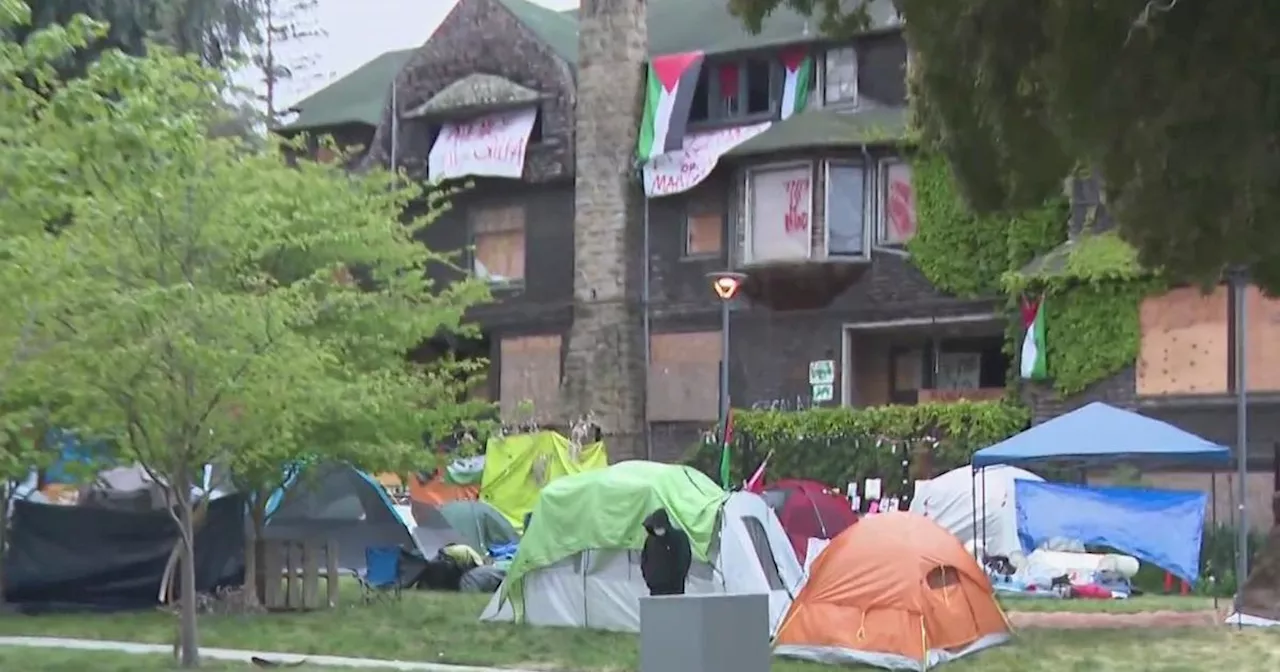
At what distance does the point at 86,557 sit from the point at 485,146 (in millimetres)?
16266

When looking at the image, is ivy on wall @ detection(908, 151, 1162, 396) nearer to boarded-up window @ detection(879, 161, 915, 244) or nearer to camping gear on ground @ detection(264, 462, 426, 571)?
boarded-up window @ detection(879, 161, 915, 244)

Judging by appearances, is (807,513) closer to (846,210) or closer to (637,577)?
(637,577)

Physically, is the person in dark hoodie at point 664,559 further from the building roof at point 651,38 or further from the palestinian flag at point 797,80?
the palestinian flag at point 797,80

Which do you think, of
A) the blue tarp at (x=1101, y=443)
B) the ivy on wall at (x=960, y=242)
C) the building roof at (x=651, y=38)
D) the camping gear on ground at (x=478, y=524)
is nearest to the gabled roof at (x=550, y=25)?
the building roof at (x=651, y=38)

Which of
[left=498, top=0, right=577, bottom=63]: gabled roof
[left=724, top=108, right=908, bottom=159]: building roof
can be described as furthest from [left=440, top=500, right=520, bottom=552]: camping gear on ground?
[left=498, top=0, right=577, bottom=63]: gabled roof

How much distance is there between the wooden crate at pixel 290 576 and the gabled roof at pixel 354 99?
18067 millimetres

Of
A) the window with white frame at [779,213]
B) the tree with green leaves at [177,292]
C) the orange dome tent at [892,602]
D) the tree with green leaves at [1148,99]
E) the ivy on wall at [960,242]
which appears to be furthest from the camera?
the window with white frame at [779,213]

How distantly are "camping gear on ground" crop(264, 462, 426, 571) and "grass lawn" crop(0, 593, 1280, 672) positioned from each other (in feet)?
11.1

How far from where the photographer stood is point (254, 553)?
2364cm

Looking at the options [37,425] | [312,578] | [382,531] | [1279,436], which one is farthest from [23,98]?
[1279,436]

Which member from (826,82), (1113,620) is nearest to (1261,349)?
(826,82)

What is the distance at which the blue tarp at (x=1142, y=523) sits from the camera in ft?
82.0

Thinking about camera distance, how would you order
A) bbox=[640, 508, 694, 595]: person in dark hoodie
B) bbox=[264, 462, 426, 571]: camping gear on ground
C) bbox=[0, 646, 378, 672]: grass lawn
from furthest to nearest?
1. bbox=[264, 462, 426, 571]: camping gear on ground
2. bbox=[0, 646, 378, 672]: grass lawn
3. bbox=[640, 508, 694, 595]: person in dark hoodie

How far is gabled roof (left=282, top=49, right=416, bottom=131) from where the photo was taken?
41.6 metres
